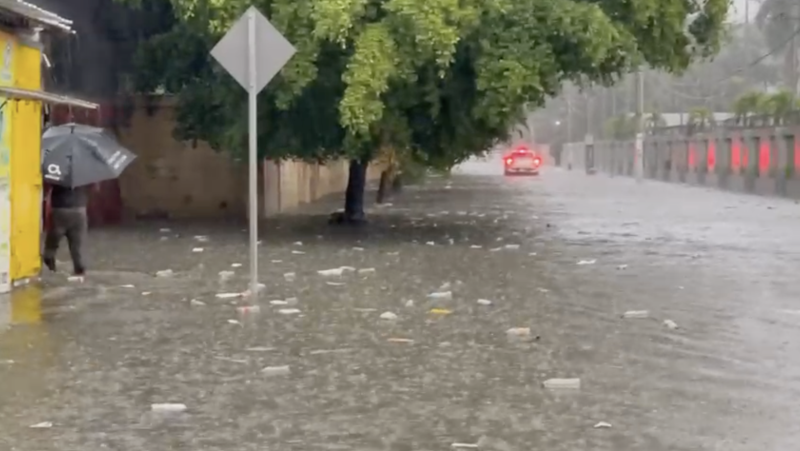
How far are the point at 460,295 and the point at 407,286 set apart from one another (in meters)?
1.07

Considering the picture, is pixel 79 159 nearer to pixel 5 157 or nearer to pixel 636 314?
pixel 5 157

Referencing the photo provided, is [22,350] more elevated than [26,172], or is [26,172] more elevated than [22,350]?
[26,172]

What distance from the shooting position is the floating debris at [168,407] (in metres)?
8.39

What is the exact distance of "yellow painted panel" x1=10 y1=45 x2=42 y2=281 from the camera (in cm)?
1507

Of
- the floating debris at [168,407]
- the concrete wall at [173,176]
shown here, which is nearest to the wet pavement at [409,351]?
the floating debris at [168,407]

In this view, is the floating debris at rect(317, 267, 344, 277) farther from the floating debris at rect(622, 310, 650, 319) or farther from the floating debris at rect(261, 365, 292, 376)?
the floating debris at rect(261, 365, 292, 376)

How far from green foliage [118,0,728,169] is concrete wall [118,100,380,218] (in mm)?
4857

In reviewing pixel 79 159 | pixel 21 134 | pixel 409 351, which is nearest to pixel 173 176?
pixel 79 159

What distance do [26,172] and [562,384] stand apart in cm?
827

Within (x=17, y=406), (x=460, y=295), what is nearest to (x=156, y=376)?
(x=17, y=406)

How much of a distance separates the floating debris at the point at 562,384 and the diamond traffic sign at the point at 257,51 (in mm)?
5426

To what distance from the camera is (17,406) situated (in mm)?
8484

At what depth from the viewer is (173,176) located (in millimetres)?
29594

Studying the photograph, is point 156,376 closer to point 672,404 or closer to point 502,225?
point 672,404
